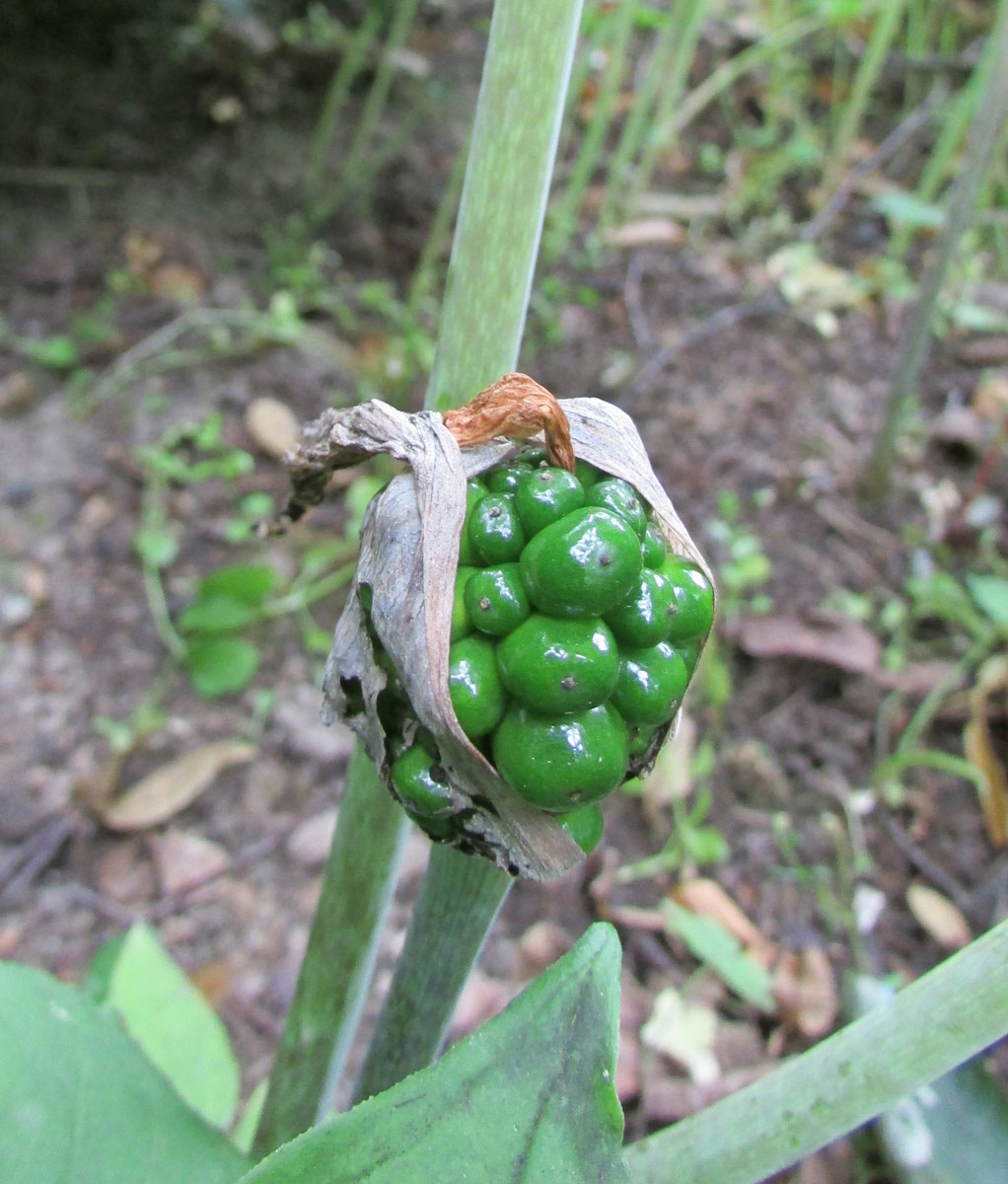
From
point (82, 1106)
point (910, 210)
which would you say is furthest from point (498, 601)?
point (910, 210)

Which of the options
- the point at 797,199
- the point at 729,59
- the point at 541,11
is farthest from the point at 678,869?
the point at 729,59

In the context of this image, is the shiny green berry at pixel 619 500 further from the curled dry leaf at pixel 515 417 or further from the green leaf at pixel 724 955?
the green leaf at pixel 724 955

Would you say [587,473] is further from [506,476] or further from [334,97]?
[334,97]

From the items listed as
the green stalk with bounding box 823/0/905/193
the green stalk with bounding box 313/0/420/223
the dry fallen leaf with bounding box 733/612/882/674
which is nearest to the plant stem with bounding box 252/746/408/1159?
the dry fallen leaf with bounding box 733/612/882/674

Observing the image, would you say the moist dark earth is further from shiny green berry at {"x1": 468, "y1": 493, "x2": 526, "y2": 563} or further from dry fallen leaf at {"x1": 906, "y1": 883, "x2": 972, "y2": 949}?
shiny green berry at {"x1": 468, "y1": 493, "x2": 526, "y2": 563}

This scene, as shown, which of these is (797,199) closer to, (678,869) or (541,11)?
(678,869)

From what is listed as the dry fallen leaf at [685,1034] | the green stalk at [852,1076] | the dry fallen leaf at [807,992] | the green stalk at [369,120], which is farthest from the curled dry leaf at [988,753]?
the green stalk at [369,120]
